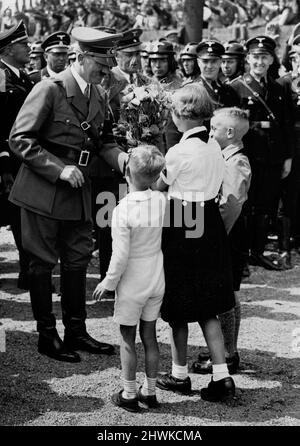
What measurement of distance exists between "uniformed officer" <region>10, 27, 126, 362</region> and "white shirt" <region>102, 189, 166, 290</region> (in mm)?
812

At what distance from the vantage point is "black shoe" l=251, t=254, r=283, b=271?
7.90 meters

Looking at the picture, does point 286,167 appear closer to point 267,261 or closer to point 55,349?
point 267,261

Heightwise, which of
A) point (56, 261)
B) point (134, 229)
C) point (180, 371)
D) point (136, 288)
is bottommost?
point (180, 371)

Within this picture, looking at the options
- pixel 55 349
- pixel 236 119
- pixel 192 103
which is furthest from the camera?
pixel 55 349

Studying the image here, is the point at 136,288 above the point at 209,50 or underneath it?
underneath

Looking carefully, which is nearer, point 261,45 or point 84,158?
point 84,158

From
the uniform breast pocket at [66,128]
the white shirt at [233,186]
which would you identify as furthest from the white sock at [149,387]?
the uniform breast pocket at [66,128]

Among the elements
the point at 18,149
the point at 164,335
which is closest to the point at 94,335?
the point at 164,335

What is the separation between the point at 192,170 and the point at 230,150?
571 mm

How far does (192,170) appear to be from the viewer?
4121 millimetres

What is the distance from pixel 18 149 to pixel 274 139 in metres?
4.00

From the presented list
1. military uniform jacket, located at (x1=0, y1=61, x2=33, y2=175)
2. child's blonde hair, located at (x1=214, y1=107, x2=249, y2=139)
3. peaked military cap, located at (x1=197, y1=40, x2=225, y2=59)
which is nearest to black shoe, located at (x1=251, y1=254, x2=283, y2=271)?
peaked military cap, located at (x1=197, y1=40, x2=225, y2=59)

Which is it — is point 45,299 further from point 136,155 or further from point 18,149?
point 136,155

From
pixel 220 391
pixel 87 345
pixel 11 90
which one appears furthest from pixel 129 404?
pixel 11 90
